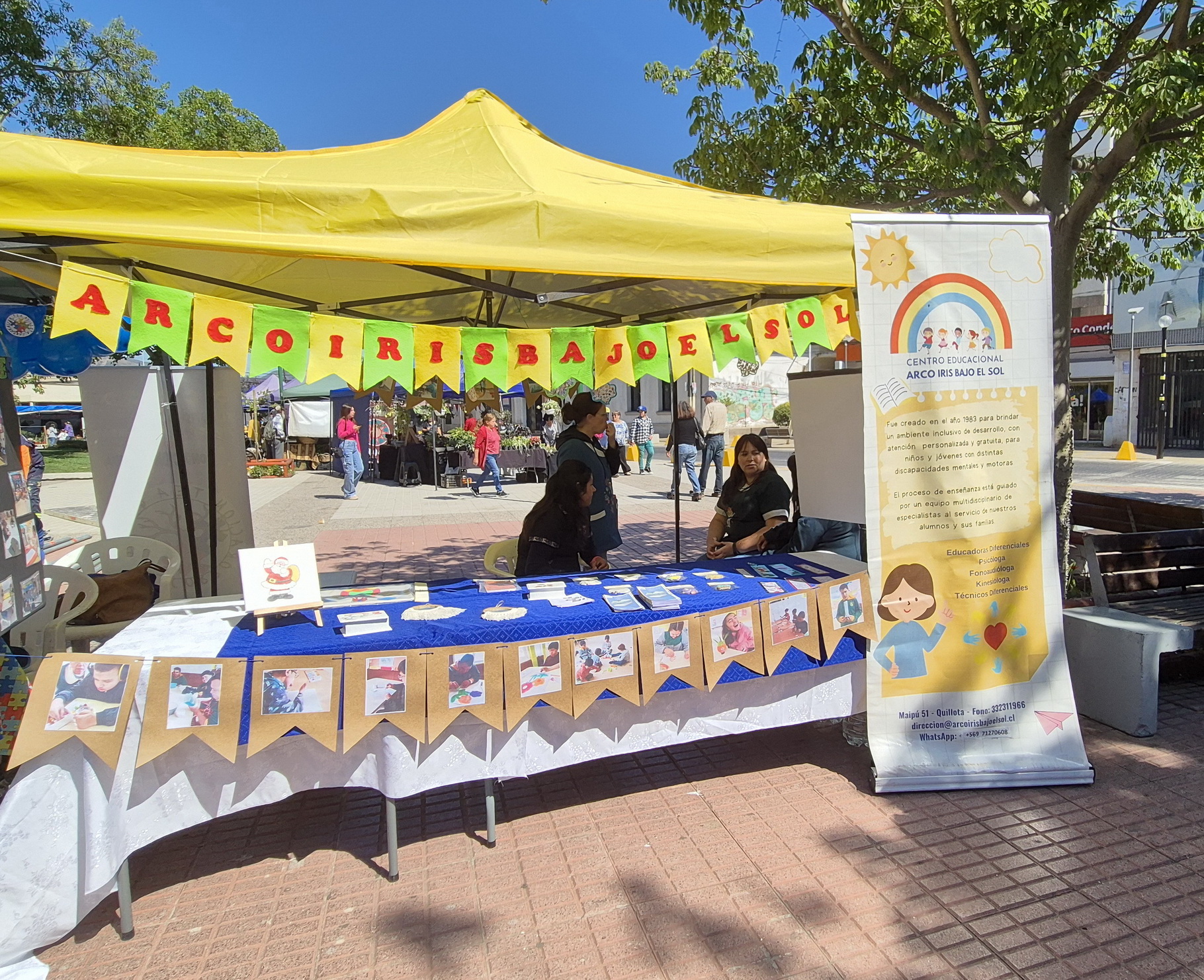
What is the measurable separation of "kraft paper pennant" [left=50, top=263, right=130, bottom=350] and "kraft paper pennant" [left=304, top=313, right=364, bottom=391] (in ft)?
2.32

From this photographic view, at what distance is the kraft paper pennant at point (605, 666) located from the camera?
3.15 metres

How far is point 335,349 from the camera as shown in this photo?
3.34 metres

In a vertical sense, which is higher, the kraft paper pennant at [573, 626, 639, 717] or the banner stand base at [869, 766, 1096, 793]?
the kraft paper pennant at [573, 626, 639, 717]

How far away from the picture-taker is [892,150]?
8180mm

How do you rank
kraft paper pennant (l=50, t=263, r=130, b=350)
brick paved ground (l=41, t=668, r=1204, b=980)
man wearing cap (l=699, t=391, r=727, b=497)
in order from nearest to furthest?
brick paved ground (l=41, t=668, r=1204, b=980) < kraft paper pennant (l=50, t=263, r=130, b=350) < man wearing cap (l=699, t=391, r=727, b=497)

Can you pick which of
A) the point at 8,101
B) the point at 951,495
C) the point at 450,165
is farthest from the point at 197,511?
the point at 8,101

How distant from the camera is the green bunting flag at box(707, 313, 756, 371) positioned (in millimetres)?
3934

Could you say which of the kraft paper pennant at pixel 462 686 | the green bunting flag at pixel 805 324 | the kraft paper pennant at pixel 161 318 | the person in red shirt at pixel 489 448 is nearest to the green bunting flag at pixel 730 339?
the green bunting flag at pixel 805 324

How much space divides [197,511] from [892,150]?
765 cm

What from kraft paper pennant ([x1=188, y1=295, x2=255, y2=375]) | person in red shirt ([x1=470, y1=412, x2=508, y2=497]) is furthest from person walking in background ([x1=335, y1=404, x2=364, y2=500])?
kraft paper pennant ([x1=188, y1=295, x2=255, y2=375])

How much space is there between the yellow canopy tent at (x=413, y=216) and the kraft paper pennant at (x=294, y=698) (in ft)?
5.06

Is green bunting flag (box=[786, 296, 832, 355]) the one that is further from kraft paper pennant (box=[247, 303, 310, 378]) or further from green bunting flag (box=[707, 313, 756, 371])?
kraft paper pennant (box=[247, 303, 310, 378])

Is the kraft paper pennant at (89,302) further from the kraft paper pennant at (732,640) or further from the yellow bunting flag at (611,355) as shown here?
the kraft paper pennant at (732,640)

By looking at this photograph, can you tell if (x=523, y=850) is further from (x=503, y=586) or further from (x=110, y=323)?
(x=110, y=323)
